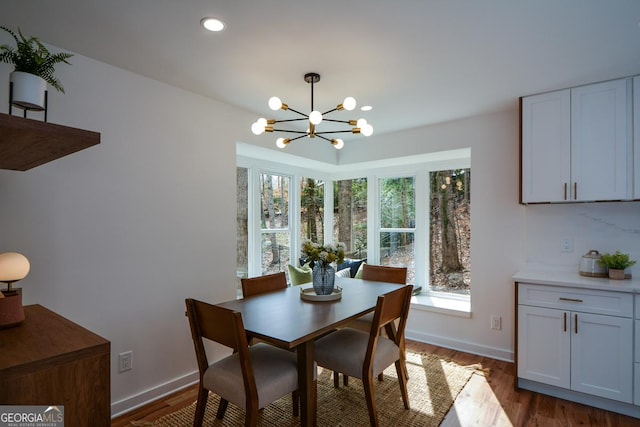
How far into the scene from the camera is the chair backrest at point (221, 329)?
169cm

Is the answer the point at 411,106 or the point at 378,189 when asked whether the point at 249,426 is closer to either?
the point at 411,106

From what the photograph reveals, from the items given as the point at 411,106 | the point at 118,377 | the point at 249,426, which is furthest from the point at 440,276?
the point at 118,377

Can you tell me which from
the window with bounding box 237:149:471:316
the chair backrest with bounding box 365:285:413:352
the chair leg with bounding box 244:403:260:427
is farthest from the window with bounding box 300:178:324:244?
the chair leg with bounding box 244:403:260:427

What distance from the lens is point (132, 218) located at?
2.43 meters

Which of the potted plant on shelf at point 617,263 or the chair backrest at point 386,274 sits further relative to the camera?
the chair backrest at point 386,274

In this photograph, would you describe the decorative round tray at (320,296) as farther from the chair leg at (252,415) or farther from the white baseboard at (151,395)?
the white baseboard at (151,395)

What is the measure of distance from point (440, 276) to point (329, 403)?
90.0 inches

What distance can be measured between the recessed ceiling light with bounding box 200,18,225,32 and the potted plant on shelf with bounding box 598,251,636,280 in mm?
3109

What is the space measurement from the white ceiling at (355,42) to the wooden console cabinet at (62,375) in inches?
59.0

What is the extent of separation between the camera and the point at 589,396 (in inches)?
98.3

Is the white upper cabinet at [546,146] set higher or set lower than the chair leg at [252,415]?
higher

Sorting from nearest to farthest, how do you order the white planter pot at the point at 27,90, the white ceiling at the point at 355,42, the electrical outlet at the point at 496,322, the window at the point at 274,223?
the white planter pot at the point at 27,90
the white ceiling at the point at 355,42
the electrical outlet at the point at 496,322
the window at the point at 274,223

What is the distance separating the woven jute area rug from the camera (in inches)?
89.2

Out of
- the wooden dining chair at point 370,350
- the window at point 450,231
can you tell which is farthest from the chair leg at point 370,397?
the window at point 450,231
